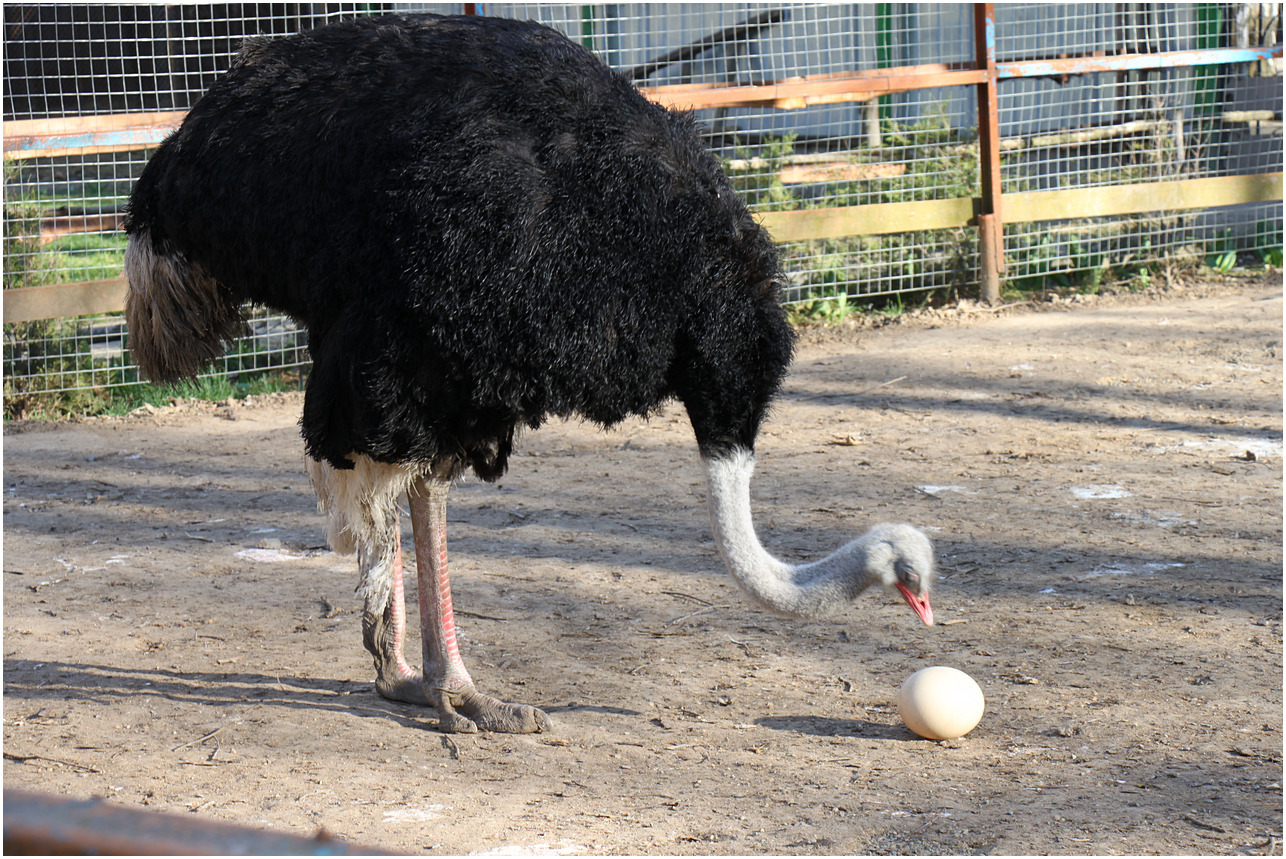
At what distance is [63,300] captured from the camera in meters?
6.91

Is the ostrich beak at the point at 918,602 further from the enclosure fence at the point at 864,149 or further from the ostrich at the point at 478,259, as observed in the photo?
the enclosure fence at the point at 864,149

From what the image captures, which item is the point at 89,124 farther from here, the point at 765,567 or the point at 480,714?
the point at 765,567

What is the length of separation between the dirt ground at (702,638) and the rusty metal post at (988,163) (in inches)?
74.3

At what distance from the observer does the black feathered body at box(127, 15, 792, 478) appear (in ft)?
9.78

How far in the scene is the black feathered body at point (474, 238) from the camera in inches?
117

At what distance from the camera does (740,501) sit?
3305mm

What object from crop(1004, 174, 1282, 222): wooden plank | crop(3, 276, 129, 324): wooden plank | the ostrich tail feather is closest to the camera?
the ostrich tail feather

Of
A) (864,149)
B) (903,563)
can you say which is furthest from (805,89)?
(903,563)

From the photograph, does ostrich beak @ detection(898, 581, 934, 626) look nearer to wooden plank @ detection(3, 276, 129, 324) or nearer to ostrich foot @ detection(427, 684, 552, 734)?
ostrich foot @ detection(427, 684, 552, 734)

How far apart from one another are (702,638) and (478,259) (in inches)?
63.8

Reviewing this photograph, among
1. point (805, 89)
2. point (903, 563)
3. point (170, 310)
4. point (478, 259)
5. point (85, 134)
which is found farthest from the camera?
point (805, 89)

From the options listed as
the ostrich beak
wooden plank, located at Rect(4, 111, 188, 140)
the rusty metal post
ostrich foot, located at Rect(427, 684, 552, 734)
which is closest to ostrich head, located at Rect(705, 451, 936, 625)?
the ostrich beak

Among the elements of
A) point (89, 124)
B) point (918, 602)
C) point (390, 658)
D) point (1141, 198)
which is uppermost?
point (89, 124)

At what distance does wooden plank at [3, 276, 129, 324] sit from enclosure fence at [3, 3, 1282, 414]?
11mm
